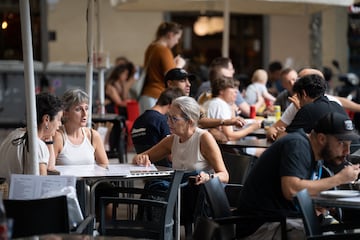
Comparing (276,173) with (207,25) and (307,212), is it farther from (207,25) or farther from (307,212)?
(207,25)

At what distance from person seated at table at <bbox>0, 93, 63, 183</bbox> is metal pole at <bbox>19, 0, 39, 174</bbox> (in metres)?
0.03

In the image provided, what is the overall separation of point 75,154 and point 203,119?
2.17 m

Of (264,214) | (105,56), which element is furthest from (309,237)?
(105,56)

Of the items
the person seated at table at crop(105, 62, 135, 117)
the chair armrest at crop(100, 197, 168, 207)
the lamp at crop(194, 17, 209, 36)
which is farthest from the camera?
the lamp at crop(194, 17, 209, 36)

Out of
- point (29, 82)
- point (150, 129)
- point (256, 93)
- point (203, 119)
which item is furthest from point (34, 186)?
point (256, 93)

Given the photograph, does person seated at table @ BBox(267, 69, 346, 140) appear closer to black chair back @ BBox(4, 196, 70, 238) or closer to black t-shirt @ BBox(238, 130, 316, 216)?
black t-shirt @ BBox(238, 130, 316, 216)

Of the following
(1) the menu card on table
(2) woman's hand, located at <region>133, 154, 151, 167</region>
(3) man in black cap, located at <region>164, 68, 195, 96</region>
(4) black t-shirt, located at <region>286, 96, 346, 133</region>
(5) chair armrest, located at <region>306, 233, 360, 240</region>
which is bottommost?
(2) woman's hand, located at <region>133, 154, 151, 167</region>

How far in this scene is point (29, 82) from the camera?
620 centimetres

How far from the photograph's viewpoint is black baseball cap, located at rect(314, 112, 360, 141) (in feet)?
19.0

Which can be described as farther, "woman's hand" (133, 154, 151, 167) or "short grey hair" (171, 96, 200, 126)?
"woman's hand" (133, 154, 151, 167)

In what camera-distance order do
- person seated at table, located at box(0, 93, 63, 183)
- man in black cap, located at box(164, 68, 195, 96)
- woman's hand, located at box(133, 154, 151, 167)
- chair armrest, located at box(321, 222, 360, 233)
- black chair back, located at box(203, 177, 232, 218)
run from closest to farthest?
1. chair armrest, located at box(321, 222, 360, 233)
2. black chair back, located at box(203, 177, 232, 218)
3. person seated at table, located at box(0, 93, 63, 183)
4. woman's hand, located at box(133, 154, 151, 167)
5. man in black cap, located at box(164, 68, 195, 96)

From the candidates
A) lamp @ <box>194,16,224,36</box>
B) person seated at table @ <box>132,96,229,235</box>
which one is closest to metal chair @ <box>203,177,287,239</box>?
person seated at table @ <box>132,96,229,235</box>

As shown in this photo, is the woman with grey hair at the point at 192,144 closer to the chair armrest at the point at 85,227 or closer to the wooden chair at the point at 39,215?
the chair armrest at the point at 85,227

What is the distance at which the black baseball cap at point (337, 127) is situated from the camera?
5789 millimetres
